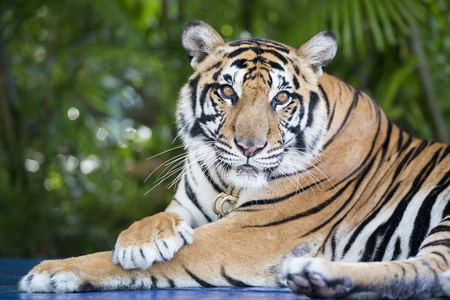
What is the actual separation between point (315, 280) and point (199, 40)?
1254 mm

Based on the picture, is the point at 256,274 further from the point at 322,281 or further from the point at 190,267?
the point at 322,281

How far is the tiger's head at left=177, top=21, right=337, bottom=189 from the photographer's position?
212 cm

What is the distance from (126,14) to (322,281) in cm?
380

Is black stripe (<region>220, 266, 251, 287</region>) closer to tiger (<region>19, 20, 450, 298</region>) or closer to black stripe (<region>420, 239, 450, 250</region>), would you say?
tiger (<region>19, 20, 450, 298</region>)

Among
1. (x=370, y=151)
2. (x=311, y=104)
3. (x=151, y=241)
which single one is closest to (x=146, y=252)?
(x=151, y=241)

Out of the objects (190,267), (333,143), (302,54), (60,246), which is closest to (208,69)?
(302,54)

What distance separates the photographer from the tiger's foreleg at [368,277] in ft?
5.21

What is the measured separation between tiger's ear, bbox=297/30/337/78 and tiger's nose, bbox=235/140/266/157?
0.53 meters

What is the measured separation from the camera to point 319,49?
2395mm

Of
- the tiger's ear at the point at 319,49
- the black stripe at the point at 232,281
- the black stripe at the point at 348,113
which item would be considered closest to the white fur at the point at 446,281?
the black stripe at the point at 232,281

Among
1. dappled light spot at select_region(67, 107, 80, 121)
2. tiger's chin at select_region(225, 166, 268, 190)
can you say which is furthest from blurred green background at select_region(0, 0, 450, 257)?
tiger's chin at select_region(225, 166, 268, 190)

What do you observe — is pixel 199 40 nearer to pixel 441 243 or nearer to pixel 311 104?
pixel 311 104

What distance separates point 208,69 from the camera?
94.0 inches

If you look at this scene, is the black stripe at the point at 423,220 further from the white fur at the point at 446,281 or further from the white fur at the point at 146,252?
the white fur at the point at 146,252
